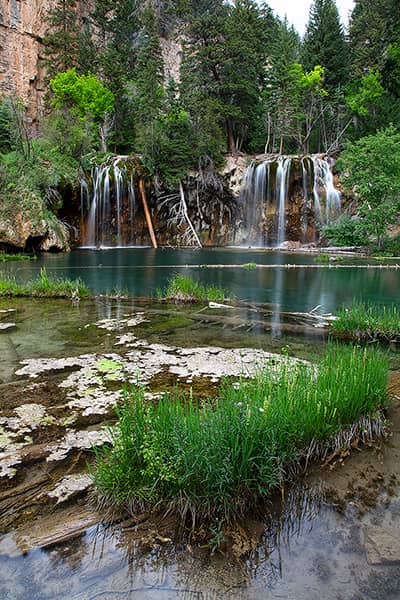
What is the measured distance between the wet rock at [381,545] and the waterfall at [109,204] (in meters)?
30.2

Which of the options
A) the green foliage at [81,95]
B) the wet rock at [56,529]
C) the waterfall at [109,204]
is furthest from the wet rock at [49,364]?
the green foliage at [81,95]

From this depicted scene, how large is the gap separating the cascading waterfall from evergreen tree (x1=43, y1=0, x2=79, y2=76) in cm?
2247

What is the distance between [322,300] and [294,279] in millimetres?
3878

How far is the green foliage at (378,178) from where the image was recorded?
22703 mm

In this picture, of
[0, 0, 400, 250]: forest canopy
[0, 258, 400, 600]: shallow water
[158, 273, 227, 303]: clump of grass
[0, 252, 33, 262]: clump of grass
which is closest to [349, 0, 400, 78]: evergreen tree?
[0, 0, 400, 250]: forest canopy

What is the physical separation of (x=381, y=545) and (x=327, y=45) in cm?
4593

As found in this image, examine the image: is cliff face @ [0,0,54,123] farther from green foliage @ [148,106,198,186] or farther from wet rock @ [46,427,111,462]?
wet rock @ [46,427,111,462]

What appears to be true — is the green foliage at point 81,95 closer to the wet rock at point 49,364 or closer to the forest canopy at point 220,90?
the forest canopy at point 220,90

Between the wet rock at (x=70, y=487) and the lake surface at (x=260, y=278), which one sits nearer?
the wet rock at (x=70, y=487)

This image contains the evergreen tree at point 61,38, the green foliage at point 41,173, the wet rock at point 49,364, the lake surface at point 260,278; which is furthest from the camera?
the evergreen tree at point 61,38

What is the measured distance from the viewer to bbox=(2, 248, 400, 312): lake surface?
462 inches

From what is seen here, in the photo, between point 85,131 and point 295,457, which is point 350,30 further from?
point 295,457

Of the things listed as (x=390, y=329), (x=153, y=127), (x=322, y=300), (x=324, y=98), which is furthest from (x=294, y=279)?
(x=324, y=98)

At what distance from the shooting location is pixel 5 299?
980 centimetres
